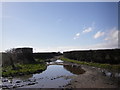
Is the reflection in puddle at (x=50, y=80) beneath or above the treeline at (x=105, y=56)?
beneath

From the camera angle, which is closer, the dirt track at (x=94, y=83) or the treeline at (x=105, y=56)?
the dirt track at (x=94, y=83)

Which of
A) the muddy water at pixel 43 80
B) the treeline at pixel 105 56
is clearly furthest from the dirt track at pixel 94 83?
the treeline at pixel 105 56

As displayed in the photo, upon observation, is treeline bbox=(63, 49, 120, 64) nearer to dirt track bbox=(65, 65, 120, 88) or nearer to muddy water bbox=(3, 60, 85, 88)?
muddy water bbox=(3, 60, 85, 88)

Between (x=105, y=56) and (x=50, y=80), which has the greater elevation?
(x=105, y=56)

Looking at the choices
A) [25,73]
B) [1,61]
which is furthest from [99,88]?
[1,61]

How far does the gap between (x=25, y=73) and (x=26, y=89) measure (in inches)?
481

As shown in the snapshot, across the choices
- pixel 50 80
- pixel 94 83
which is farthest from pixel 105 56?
pixel 94 83

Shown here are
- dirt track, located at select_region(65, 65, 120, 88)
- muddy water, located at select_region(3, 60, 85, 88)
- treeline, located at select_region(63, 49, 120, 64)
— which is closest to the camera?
dirt track, located at select_region(65, 65, 120, 88)

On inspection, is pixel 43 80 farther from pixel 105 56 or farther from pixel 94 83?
pixel 105 56

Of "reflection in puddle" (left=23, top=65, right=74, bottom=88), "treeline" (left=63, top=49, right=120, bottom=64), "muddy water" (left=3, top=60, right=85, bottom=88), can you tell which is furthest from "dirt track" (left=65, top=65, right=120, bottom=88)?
"treeline" (left=63, top=49, right=120, bottom=64)

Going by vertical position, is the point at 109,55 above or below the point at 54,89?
above

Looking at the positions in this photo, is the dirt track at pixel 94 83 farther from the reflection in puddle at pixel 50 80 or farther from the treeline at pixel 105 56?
the treeline at pixel 105 56

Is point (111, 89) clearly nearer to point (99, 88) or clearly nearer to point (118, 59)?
point (99, 88)

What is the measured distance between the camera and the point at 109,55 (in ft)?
119
